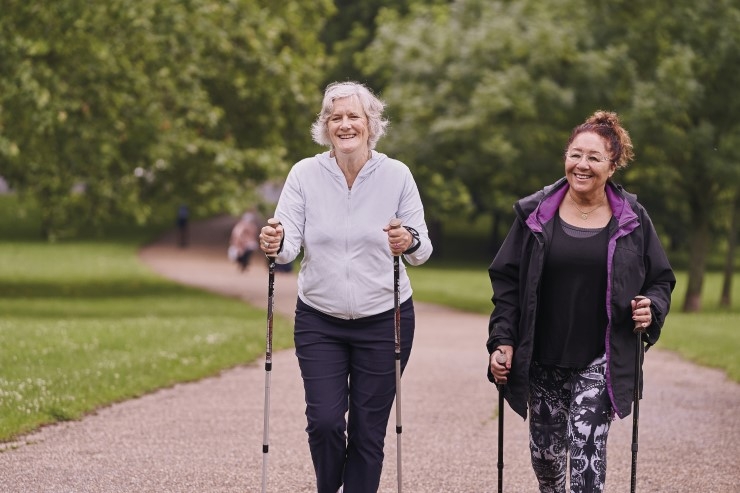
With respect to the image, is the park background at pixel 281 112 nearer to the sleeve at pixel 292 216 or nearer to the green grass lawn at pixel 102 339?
the green grass lawn at pixel 102 339

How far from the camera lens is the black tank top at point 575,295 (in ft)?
17.3

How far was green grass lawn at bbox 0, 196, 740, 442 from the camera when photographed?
10750 millimetres

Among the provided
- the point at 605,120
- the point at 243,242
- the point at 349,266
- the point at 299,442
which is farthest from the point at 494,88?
the point at 349,266

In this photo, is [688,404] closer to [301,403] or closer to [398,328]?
[301,403]

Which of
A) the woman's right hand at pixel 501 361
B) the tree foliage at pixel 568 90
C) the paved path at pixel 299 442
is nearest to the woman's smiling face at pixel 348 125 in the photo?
the woman's right hand at pixel 501 361

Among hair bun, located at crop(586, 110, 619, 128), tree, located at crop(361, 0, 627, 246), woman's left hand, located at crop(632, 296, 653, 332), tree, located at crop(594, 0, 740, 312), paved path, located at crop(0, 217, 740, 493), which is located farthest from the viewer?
tree, located at crop(361, 0, 627, 246)

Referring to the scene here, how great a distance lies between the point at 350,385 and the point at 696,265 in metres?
21.8

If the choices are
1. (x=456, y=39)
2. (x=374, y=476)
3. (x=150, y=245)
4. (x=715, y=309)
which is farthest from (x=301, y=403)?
(x=150, y=245)

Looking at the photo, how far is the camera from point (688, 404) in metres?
11.4

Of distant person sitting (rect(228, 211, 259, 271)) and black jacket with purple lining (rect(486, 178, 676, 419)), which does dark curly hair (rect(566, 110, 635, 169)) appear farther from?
distant person sitting (rect(228, 211, 259, 271))

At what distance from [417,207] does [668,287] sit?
3.60 ft

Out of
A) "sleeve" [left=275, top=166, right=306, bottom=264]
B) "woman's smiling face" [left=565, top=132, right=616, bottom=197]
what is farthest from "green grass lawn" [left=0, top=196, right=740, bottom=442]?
"woman's smiling face" [left=565, top=132, right=616, bottom=197]

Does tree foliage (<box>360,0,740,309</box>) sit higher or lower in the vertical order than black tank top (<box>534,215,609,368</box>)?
higher

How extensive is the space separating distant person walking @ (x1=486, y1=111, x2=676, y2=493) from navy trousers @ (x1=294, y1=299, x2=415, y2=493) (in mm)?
470
